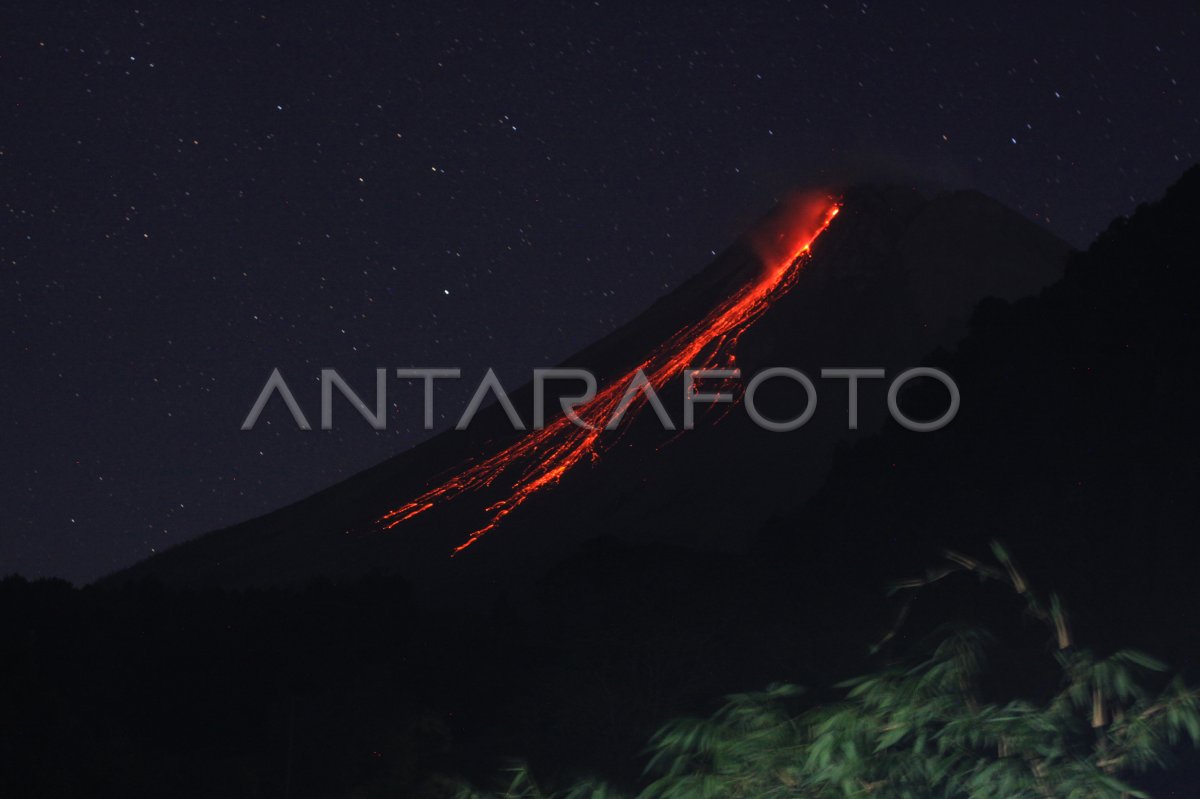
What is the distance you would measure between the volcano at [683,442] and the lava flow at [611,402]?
145 mm

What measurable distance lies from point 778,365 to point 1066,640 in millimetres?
79761

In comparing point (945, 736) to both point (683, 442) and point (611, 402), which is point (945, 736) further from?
point (611, 402)

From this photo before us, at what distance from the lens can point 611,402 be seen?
260 ft

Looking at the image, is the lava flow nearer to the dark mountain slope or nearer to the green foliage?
the dark mountain slope

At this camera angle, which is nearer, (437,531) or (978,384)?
(978,384)

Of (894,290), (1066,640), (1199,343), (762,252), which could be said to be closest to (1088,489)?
(1199,343)

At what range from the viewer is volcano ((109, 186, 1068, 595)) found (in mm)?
71500

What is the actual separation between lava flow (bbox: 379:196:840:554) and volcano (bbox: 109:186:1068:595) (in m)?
0.14

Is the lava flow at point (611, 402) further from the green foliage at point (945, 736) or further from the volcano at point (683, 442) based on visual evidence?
the green foliage at point (945, 736)

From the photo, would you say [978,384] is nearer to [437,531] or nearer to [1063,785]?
[1063,785]

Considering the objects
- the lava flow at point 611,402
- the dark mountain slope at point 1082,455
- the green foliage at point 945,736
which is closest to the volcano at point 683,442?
the lava flow at point 611,402

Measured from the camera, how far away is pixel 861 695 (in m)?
3.38

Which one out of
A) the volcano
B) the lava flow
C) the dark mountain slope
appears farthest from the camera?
the lava flow

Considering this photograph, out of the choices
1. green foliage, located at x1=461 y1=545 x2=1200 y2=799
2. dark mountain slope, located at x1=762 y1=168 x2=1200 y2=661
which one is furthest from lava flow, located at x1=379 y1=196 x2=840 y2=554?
green foliage, located at x1=461 y1=545 x2=1200 y2=799
